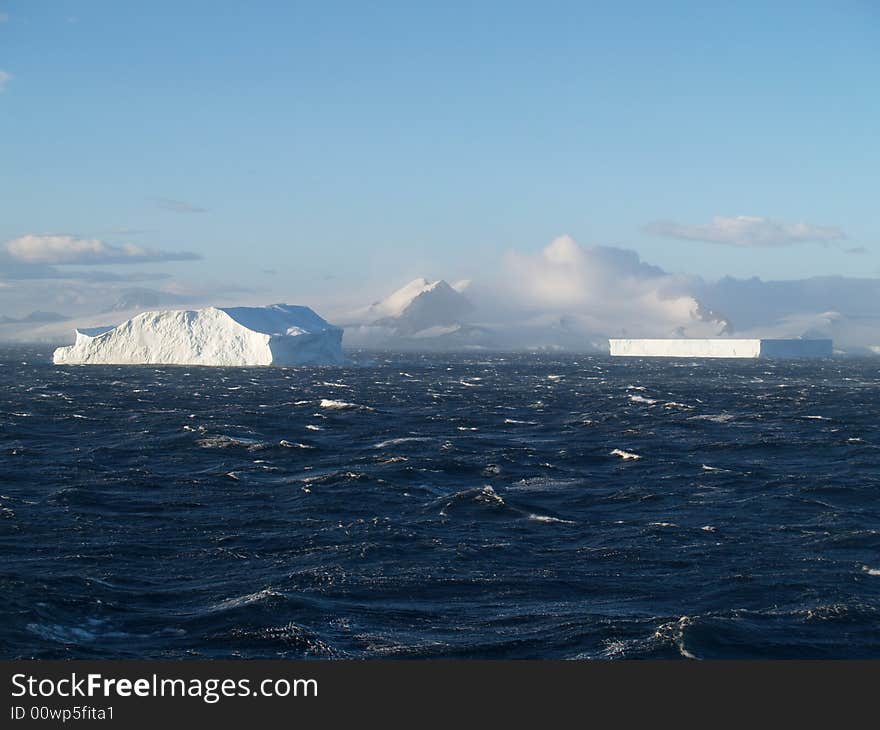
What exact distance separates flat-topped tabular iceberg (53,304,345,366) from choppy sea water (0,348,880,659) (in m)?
82.9

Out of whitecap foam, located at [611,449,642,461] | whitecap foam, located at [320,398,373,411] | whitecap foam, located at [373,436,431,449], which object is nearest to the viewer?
whitecap foam, located at [611,449,642,461]

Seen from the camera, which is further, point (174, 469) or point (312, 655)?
point (174, 469)

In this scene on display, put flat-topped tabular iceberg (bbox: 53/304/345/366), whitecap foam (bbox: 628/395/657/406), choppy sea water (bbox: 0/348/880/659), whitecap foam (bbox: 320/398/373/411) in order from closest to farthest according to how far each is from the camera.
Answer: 1. choppy sea water (bbox: 0/348/880/659)
2. whitecap foam (bbox: 320/398/373/411)
3. whitecap foam (bbox: 628/395/657/406)
4. flat-topped tabular iceberg (bbox: 53/304/345/366)

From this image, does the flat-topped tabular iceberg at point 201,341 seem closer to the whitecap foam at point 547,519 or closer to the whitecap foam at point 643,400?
the whitecap foam at point 643,400

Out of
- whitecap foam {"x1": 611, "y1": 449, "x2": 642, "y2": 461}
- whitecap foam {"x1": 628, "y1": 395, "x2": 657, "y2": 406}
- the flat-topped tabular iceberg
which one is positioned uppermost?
the flat-topped tabular iceberg

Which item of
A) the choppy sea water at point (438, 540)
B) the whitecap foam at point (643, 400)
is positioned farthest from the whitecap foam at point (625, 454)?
the whitecap foam at point (643, 400)

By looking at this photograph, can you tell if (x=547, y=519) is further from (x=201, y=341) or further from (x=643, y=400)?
(x=201, y=341)

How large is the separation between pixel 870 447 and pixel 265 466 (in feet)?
76.5

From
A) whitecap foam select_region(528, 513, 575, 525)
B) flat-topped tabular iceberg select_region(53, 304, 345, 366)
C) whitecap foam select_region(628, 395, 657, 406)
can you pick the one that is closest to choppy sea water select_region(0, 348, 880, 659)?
whitecap foam select_region(528, 513, 575, 525)

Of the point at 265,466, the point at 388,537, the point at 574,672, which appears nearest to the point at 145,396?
the point at 265,466

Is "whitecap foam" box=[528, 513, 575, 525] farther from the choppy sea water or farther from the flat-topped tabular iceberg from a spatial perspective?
the flat-topped tabular iceberg

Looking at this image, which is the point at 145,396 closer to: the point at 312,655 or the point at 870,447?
the point at 870,447

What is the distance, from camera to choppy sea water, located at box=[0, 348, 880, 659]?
Answer: 15.5m

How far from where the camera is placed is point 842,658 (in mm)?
14500
